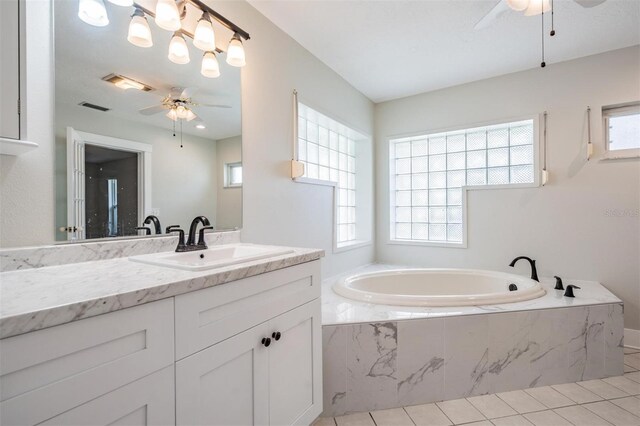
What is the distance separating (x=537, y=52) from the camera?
2.56 m

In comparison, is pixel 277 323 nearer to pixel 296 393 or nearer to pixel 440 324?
pixel 296 393

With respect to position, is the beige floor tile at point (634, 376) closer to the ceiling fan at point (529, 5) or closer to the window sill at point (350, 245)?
the window sill at point (350, 245)

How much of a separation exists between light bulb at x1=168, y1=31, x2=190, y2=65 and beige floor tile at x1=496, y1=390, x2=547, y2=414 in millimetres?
2714

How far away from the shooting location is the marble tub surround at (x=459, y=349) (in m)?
1.74

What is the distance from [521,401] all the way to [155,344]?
2.13 meters

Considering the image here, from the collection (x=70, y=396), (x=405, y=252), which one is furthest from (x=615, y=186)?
(x=70, y=396)

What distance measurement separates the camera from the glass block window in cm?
289

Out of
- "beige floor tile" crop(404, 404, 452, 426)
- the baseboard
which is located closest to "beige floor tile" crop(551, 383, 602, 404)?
"beige floor tile" crop(404, 404, 452, 426)

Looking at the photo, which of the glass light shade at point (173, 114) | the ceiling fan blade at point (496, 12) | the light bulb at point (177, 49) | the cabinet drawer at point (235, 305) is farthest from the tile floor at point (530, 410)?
the ceiling fan blade at point (496, 12)

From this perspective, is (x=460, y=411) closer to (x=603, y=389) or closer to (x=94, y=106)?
(x=603, y=389)

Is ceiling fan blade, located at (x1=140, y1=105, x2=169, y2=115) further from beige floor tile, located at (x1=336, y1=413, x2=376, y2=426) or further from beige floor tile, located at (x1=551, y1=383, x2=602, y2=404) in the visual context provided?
beige floor tile, located at (x1=551, y1=383, x2=602, y2=404)

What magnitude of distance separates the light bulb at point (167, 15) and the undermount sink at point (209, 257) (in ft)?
3.54

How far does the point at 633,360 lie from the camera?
2.28 meters

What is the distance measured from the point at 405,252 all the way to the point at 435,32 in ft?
7.33
